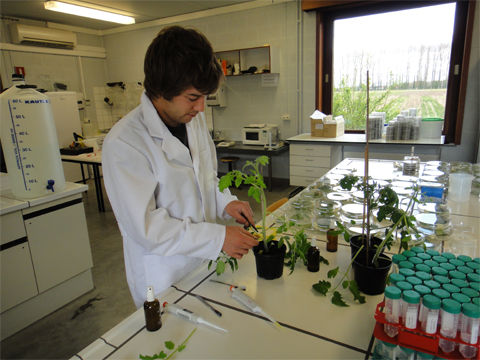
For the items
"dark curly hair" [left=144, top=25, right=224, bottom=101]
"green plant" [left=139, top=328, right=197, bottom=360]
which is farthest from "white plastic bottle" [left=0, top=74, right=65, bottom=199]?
"green plant" [left=139, top=328, right=197, bottom=360]

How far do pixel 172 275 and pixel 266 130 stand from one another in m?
4.01

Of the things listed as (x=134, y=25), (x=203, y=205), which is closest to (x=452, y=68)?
(x=203, y=205)

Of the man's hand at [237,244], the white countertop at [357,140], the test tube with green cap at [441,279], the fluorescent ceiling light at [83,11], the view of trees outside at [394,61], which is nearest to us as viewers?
the test tube with green cap at [441,279]

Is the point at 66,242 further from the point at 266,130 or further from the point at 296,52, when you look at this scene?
the point at 296,52

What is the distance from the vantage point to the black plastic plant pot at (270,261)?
112 centimetres

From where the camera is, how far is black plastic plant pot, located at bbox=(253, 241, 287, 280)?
112 centimetres

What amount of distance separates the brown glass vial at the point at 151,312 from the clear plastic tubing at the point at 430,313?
2.29ft

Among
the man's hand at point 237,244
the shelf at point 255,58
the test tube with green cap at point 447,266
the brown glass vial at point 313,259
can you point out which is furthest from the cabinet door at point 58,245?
the shelf at point 255,58

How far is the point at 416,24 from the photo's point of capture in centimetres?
432

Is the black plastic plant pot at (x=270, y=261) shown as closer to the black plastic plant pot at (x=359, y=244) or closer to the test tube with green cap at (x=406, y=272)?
the black plastic plant pot at (x=359, y=244)

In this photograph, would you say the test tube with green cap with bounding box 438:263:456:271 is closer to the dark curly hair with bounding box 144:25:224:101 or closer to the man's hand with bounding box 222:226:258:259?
the man's hand with bounding box 222:226:258:259

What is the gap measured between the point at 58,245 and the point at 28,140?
0.83 metres

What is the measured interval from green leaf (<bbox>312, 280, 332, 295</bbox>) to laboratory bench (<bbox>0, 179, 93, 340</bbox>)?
79.0 inches

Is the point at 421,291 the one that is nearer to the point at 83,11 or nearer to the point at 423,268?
the point at 423,268
